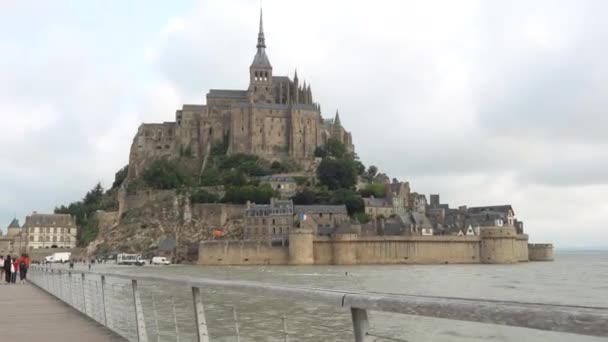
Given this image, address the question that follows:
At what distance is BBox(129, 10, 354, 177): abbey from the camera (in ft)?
276

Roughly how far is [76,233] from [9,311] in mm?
78391

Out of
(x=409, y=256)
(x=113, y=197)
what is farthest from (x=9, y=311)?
(x=113, y=197)

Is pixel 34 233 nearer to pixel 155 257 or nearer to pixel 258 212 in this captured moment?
pixel 155 257

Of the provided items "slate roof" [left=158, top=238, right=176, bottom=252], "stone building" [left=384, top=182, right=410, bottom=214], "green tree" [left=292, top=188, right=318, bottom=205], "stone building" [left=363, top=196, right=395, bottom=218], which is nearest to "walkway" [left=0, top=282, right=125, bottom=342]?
"slate roof" [left=158, top=238, right=176, bottom=252]

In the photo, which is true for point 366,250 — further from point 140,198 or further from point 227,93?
point 227,93

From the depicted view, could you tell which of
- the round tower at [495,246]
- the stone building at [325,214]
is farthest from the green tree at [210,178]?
the round tower at [495,246]

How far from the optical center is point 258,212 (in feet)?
227

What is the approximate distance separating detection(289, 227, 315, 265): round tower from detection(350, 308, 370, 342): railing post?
59.1m

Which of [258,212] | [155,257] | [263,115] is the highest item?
[263,115]

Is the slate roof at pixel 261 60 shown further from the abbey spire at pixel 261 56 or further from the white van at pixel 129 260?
the white van at pixel 129 260

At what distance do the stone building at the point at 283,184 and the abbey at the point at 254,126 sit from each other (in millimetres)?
6698

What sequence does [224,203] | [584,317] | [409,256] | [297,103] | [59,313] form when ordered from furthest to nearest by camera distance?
1. [297,103]
2. [224,203]
3. [409,256]
4. [59,313]
5. [584,317]

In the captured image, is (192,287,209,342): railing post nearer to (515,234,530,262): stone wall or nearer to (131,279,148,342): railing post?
(131,279,148,342): railing post

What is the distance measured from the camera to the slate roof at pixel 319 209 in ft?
226
